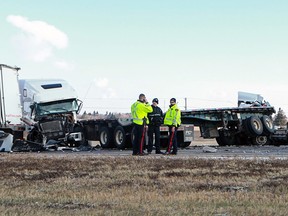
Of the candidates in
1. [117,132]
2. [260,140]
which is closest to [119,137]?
[117,132]

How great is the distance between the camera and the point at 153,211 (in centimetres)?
609

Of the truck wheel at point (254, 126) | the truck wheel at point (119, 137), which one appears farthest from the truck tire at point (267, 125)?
the truck wheel at point (119, 137)

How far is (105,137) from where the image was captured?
904 inches

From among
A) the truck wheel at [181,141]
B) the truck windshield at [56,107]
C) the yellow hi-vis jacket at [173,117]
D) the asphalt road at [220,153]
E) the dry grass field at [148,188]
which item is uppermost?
the truck windshield at [56,107]

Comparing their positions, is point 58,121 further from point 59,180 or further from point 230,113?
point 59,180

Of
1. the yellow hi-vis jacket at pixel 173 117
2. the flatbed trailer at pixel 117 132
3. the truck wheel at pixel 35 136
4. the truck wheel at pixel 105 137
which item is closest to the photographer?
the yellow hi-vis jacket at pixel 173 117

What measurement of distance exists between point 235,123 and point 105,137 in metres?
5.31

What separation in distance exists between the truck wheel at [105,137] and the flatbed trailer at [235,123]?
3021 millimetres

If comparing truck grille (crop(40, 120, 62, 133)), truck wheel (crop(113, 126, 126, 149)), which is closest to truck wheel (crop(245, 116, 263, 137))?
truck wheel (crop(113, 126, 126, 149))

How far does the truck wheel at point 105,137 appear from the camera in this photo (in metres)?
22.6

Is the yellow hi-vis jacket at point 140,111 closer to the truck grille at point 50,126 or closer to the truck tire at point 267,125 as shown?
the truck grille at point 50,126

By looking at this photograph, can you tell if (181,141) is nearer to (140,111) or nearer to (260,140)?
(260,140)

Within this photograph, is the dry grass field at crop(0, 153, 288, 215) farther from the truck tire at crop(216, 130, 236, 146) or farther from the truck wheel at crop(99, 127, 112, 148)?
the truck tire at crop(216, 130, 236, 146)

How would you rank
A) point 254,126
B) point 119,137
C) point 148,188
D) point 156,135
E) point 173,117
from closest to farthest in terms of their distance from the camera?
point 148,188, point 173,117, point 156,135, point 119,137, point 254,126
